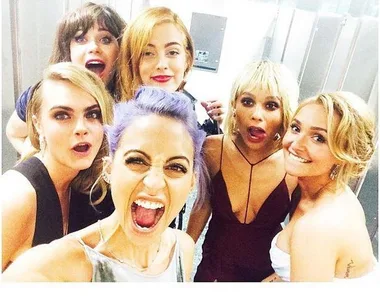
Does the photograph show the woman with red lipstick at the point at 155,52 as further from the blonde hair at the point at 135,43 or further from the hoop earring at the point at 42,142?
the hoop earring at the point at 42,142

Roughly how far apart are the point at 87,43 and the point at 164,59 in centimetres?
17

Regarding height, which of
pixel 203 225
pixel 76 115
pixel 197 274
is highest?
pixel 76 115

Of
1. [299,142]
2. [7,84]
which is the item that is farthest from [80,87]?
[299,142]

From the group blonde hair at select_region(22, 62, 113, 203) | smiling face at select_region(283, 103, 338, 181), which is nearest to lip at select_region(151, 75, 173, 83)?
blonde hair at select_region(22, 62, 113, 203)

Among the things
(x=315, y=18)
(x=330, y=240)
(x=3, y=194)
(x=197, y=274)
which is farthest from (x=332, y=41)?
(x=3, y=194)

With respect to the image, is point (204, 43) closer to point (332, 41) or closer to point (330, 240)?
point (332, 41)

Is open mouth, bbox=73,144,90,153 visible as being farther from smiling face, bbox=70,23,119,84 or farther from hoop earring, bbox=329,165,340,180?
hoop earring, bbox=329,165,340,180

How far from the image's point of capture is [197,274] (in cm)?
108

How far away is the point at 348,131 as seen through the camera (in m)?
0.94

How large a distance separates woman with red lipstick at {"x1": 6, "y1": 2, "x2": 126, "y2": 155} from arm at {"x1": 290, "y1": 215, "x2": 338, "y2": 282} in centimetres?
56

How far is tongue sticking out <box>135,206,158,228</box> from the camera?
91 cm

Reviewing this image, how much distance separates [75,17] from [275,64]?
0.47 meters

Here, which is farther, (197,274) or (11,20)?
(197,274)

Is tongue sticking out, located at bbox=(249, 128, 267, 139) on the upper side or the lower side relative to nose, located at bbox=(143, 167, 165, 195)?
upper
